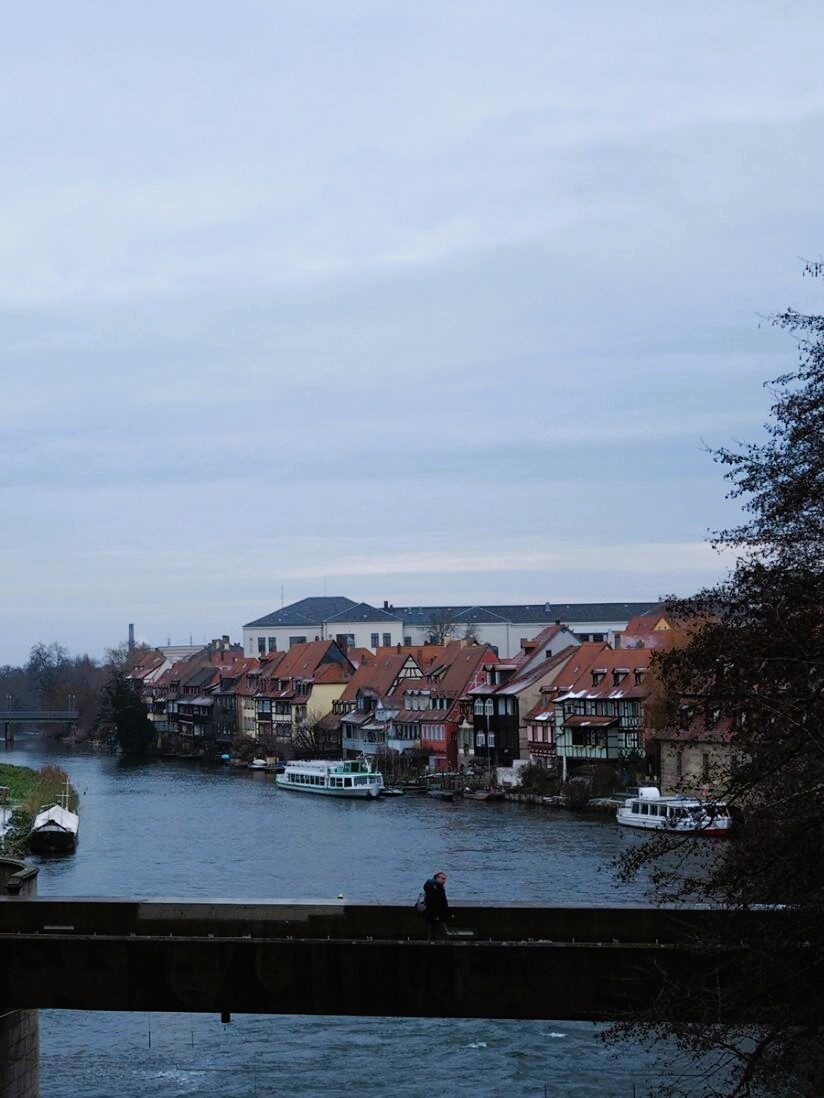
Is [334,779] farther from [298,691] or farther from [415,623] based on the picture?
[415,623]

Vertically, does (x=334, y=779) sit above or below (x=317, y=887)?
above

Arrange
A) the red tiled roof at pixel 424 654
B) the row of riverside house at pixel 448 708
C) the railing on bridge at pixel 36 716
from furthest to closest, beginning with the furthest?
the railing on bridge at pixel 36 716 → the red tiled roof at pixel 424 654 → the row of riverside house at pixel 448 708

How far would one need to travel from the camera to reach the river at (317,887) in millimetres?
23859

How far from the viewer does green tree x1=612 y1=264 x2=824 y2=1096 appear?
12.1 m

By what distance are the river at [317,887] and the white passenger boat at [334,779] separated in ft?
6.22

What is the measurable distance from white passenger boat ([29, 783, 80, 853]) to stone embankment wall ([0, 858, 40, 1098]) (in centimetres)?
2952

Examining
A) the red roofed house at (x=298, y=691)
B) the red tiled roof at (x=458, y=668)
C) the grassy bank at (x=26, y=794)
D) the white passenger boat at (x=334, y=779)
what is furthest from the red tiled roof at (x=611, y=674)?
the red roofed house at (x=298, y=691)

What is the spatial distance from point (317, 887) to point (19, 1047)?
2084cm

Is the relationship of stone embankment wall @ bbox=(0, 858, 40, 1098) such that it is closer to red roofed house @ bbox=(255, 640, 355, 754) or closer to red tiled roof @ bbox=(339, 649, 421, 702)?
red tiled roof @ bbox=(339, 649, 421, 702)

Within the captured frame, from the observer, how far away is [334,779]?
7806 cm

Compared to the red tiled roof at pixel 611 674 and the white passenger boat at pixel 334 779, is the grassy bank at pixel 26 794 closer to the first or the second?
the white passenger boat at pixel 334 779

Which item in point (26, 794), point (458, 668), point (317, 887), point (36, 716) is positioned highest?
point (458, 668)

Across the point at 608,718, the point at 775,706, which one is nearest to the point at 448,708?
the point at 608,718

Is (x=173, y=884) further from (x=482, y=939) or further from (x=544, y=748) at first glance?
(x=544, y=748)
